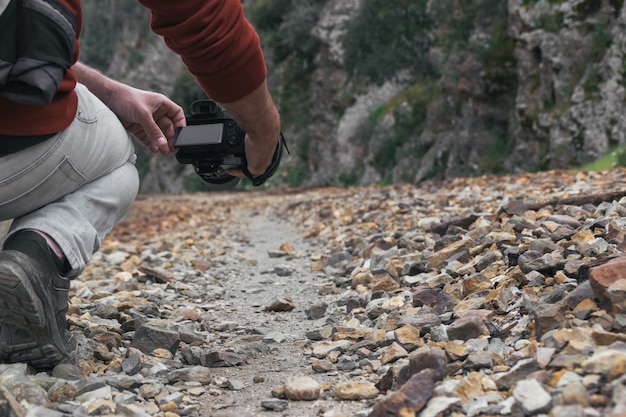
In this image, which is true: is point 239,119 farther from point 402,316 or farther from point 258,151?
point 402,316

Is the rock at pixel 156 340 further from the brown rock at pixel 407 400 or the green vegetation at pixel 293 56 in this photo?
the green vegetation at pixel 293 56

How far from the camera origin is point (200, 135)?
7.99 feet

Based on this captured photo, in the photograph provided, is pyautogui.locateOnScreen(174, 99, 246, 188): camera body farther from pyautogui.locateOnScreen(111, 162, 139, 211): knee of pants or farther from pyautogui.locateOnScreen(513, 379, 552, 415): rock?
pyautogui.locateOnScreen(513, 379, 552, 415): rock

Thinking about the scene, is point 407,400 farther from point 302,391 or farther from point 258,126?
point 258,126

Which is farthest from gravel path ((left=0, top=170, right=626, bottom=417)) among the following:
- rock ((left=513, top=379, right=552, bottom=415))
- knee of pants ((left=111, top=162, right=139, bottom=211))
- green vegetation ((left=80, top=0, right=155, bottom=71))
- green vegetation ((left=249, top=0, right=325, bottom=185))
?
green vegetation ((left=80, top=0, right=155, bottom=71))

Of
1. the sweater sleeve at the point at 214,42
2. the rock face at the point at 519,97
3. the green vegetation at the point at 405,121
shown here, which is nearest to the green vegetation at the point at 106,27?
the rock face at the point at 519,97

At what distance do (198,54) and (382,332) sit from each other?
115 cm

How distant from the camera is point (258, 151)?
2.34 metres

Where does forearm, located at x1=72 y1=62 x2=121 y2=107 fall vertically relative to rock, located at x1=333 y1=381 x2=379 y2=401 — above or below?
above

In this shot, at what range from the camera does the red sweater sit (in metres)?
1.85

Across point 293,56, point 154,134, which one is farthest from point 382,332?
point 293,56

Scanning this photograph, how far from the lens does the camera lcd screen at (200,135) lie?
238 centimetres

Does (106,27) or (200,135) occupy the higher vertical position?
(106,27)

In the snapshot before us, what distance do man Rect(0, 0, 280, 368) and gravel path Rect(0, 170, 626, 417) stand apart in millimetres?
211
